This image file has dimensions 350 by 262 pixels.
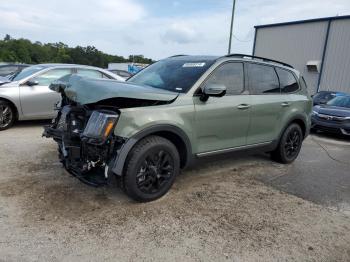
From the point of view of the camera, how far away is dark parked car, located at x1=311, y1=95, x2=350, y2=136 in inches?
370

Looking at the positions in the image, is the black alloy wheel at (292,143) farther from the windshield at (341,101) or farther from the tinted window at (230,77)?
the windshield at (341,101)

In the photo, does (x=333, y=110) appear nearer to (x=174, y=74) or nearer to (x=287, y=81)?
(x=287, y=81)

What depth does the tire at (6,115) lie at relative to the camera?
7160 mm

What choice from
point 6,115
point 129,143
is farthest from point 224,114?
point 6,115

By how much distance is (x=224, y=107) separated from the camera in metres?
4.49

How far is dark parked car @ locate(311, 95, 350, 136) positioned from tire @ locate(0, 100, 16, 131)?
8.15m

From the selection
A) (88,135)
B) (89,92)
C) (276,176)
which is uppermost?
(89,92)

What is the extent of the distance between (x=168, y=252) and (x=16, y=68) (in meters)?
14.6

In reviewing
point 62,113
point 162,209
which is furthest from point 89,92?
point 162,209

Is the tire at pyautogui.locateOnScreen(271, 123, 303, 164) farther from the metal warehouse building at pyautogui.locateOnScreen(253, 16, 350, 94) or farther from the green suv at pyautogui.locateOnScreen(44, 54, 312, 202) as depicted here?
the metal warehouse building at pyautogui.locateOnScreen(253, 16, 350, 94)

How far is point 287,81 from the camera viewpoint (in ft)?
19.2

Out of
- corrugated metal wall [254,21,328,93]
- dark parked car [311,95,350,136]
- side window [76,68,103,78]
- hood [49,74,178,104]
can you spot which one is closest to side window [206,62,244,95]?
hood [49,74,178,104]

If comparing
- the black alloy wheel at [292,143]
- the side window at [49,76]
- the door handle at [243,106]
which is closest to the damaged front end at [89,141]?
the door handle at [243,106]

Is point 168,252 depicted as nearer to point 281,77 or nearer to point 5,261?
point 5,261
